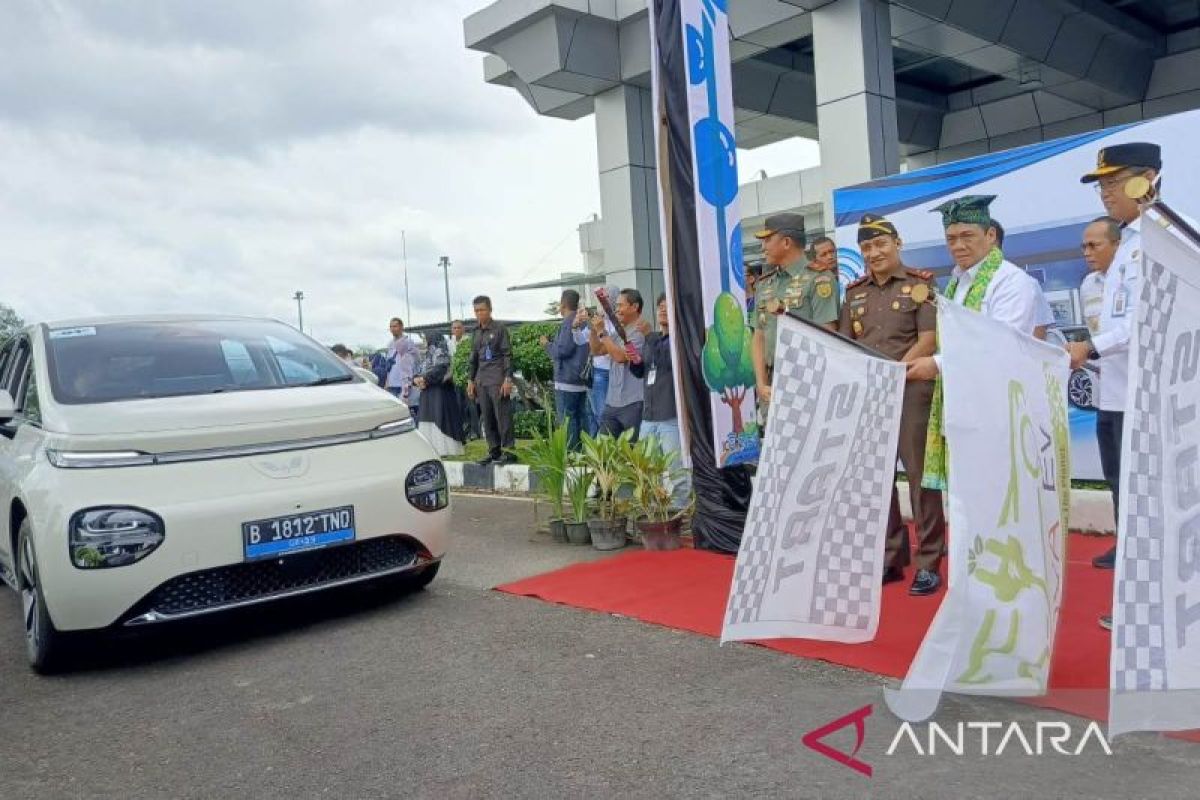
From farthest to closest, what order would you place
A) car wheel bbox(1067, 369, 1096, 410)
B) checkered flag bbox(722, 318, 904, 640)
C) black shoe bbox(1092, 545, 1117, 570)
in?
car wheel bbox(1067, 369, 1096, 410) → black shoe bbox(1092, 545, 1117, 570) → checkered flag bbox(722, 318, 904, 640)

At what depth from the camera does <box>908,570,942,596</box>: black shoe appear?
462 centimetres

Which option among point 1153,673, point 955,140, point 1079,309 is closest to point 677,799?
point 1153,673

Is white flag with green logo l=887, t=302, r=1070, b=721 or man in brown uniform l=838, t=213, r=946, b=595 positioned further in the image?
man in brown uniform l=838, t=213, r=946, b=595

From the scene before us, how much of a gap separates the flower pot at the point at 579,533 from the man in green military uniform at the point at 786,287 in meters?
1.74

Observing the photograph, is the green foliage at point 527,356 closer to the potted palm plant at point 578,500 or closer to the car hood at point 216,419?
the potted palm plant at point 578,500

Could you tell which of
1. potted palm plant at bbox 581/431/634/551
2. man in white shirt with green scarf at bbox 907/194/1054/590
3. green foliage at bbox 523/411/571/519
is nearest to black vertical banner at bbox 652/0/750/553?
potted palm plant at bbox 581/431/634/551

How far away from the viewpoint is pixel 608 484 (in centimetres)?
634

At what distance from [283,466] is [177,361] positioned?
1.03m

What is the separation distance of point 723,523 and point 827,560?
2113 mm

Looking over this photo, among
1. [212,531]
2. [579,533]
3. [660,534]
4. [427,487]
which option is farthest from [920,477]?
[212,531]

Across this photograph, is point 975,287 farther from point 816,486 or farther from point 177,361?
point 177,361

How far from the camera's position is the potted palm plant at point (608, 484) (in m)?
6.29

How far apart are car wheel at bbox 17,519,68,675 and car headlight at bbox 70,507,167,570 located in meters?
0.34

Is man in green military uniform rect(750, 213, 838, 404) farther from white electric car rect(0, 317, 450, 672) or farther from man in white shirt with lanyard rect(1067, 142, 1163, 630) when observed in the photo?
white electric car rect(0, 317, 450, 672)
